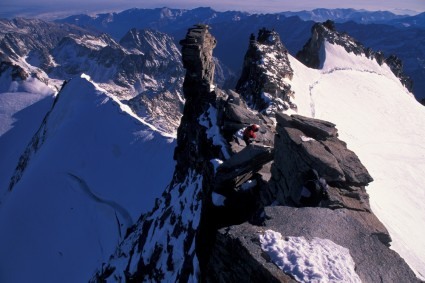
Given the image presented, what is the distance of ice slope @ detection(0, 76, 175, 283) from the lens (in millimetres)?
37438

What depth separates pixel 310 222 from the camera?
8898 millimetres

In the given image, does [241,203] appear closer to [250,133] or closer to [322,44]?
[250,133]

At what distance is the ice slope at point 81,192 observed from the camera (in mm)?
37438

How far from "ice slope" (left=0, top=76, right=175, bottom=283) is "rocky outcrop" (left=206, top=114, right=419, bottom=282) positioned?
27.8 meters

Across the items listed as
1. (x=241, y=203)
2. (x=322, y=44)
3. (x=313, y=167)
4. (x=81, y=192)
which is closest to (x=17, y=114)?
(x=81, y=192)

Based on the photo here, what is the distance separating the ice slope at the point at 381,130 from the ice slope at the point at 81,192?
2210cm

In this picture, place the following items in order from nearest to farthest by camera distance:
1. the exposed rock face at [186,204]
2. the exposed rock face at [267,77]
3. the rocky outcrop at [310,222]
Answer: the rocky outcrop at [310,222] < the exposed rock face at [186,204] < the exposed rock face at [267,77]

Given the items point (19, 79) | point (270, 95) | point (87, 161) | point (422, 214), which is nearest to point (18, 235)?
point (87, 161)

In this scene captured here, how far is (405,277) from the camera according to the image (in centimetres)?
801

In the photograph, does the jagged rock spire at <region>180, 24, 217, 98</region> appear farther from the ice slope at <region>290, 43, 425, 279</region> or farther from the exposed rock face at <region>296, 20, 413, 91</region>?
the exposed rock face at <region>296, 20, 413, 91</region>

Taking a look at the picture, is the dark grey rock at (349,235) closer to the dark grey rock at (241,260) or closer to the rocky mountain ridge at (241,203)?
the rocky mountain ridge at (241,203)

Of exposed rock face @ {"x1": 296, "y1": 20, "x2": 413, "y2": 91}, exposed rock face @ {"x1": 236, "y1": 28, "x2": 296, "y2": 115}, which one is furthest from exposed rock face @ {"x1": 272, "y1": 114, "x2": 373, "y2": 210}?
exposed rock face @ {"x1": 296, "y1": 20, "x2": 413, "y2": 91}

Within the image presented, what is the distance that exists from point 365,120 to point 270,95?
11276 millimetres

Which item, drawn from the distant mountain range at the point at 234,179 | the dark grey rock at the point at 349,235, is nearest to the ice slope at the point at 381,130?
the distant mountain range at the point at 234,179
